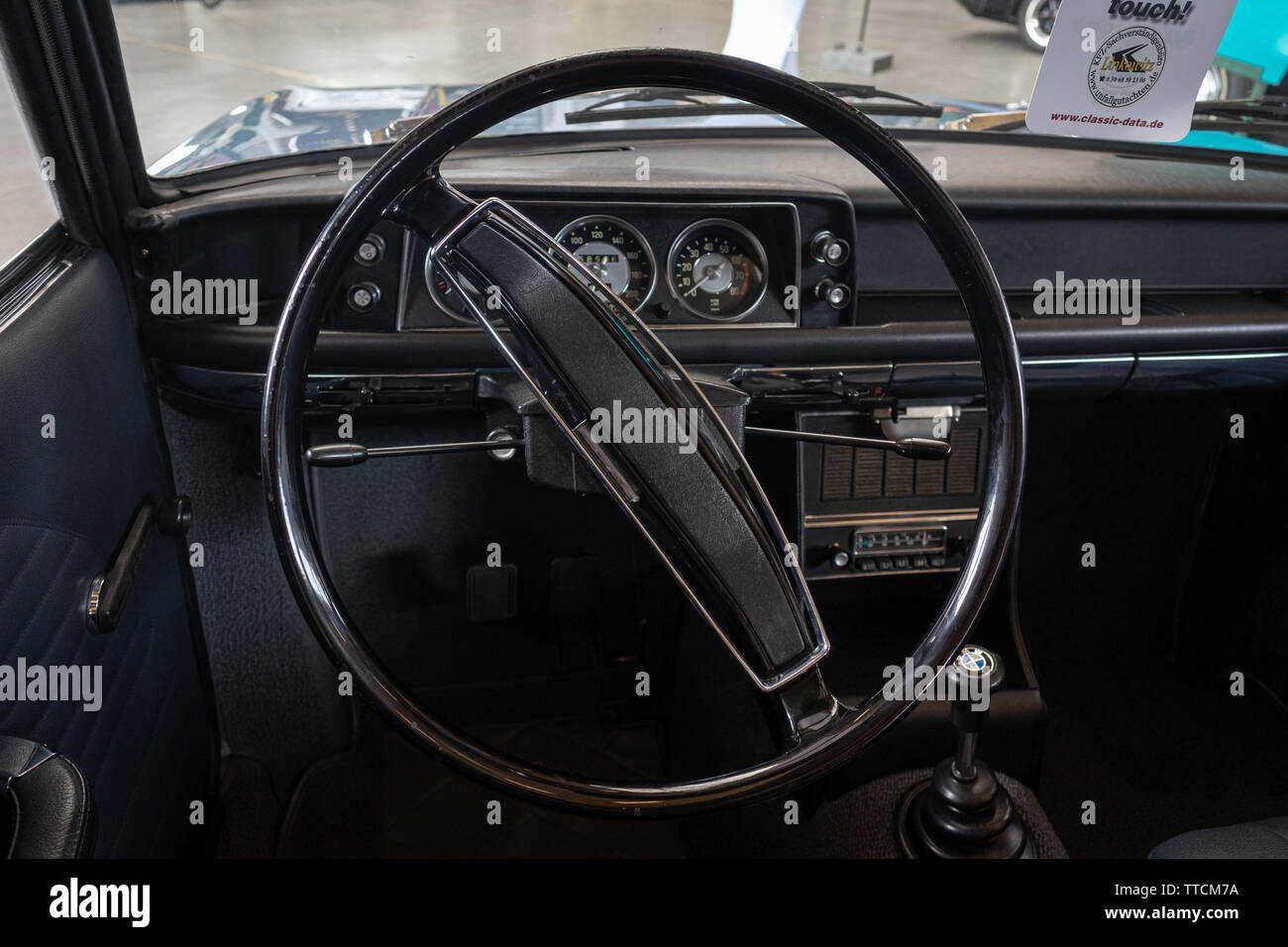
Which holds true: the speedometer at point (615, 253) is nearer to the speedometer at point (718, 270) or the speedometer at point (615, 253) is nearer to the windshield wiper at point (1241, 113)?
the speedometer at point (718, 270)

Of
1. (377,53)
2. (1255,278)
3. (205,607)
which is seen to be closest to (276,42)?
(377,53)

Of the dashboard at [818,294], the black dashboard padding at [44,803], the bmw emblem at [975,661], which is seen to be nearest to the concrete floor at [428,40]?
the dashboard at [818,294]

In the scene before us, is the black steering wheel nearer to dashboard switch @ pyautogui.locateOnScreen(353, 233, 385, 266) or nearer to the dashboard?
the dashboard

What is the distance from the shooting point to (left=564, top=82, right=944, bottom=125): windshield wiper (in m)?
1.45

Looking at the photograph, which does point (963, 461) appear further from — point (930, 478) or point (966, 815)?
point (966, 815)

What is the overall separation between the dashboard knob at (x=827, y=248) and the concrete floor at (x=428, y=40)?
0.31 metres

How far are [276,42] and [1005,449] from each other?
1286 millimetres

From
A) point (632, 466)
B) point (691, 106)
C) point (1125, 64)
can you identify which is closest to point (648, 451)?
point (632, 466)

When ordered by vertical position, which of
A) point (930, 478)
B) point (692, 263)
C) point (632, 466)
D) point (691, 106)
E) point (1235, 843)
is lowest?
point (1235, 843)

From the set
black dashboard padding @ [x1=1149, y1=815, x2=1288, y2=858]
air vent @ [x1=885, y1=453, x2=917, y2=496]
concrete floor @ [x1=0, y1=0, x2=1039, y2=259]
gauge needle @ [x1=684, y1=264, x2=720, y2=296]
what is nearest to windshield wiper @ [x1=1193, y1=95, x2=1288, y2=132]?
concrete floor @ [x1=0, y1=0, x2=1039, y2=259]

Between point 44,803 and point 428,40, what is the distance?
125 centimetres

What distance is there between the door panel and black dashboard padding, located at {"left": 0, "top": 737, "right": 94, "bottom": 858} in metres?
0.20

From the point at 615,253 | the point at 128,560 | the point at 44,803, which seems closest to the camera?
the point at 44,803

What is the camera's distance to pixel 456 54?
1.46 metres
